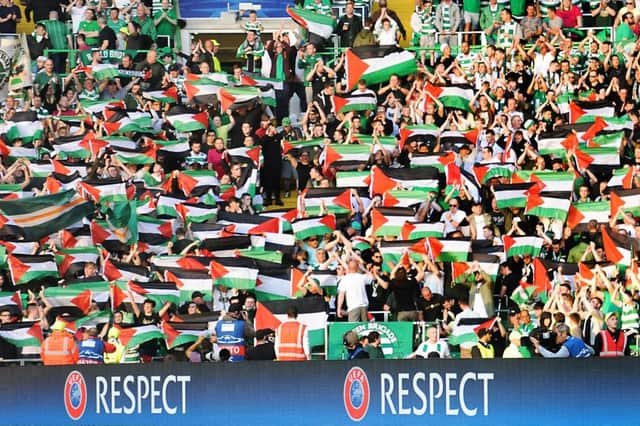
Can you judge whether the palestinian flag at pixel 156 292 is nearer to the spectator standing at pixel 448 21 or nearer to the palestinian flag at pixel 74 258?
the palestinian flag at pixel 74 258

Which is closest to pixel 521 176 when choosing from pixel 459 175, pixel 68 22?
pixel 459 175

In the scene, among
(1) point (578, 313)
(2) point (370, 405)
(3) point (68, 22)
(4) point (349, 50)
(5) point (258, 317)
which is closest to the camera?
(2) point (370, 405)

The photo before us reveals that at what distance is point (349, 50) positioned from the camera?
35.0m

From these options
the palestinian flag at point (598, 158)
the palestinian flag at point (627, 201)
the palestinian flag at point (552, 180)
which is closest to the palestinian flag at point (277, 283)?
the palestinian flag at point (552, 180)

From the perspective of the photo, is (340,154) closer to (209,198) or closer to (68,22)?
(209,198)

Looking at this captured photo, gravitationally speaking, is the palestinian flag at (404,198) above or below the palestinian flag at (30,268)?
above

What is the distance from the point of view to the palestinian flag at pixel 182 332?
27.8 metres

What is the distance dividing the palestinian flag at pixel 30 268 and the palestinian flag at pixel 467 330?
25.3 ft

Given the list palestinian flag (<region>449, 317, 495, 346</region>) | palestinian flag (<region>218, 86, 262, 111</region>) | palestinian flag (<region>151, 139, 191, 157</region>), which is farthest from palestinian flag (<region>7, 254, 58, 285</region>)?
palestinian flag (<region>449, 317, 495, 346</region>)

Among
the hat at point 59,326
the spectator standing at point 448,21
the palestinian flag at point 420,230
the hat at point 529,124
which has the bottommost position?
the hat at point 59,326

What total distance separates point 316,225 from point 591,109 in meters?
5.47

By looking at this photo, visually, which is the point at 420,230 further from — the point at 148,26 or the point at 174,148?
the point at 148,26

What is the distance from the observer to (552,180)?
30.5m

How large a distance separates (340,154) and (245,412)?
8.87 m
